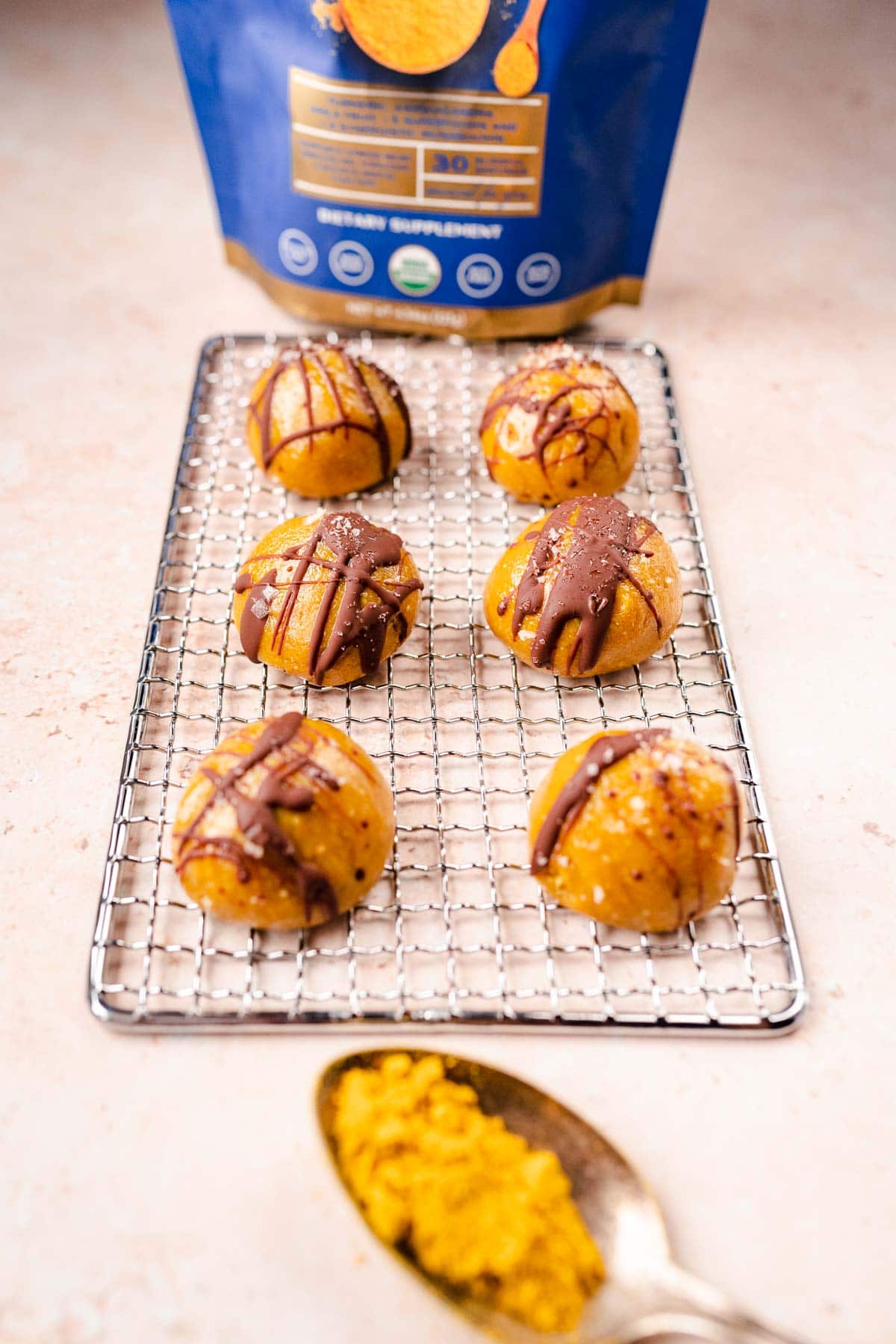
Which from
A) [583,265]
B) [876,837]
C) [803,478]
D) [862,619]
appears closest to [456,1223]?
Answer: [876,837]

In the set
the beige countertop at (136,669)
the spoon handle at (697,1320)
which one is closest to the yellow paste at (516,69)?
the beige countertop at (136,669)

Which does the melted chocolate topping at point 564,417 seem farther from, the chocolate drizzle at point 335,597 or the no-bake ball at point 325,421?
the chocolate drizzle at point 335,597

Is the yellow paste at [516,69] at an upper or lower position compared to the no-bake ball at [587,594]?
upper

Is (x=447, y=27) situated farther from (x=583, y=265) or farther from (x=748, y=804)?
(x=748, y=804)

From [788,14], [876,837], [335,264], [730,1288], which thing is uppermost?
[788,14]

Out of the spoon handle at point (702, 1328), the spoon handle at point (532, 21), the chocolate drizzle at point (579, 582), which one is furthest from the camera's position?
the spoon handle at point (532, 21)

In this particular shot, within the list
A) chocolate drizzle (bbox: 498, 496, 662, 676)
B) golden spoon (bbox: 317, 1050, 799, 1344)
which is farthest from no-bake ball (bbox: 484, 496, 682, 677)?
golden spoon (bbox: 317, 1050, 799, 1344)

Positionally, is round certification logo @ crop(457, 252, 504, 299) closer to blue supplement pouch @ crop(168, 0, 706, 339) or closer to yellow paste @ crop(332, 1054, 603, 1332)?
blue supplement pouch @ crop(168, 0, 706, 339)

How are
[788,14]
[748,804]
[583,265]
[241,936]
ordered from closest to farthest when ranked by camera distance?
[241,936]
[748,804]
[583,265]
[788,14]
